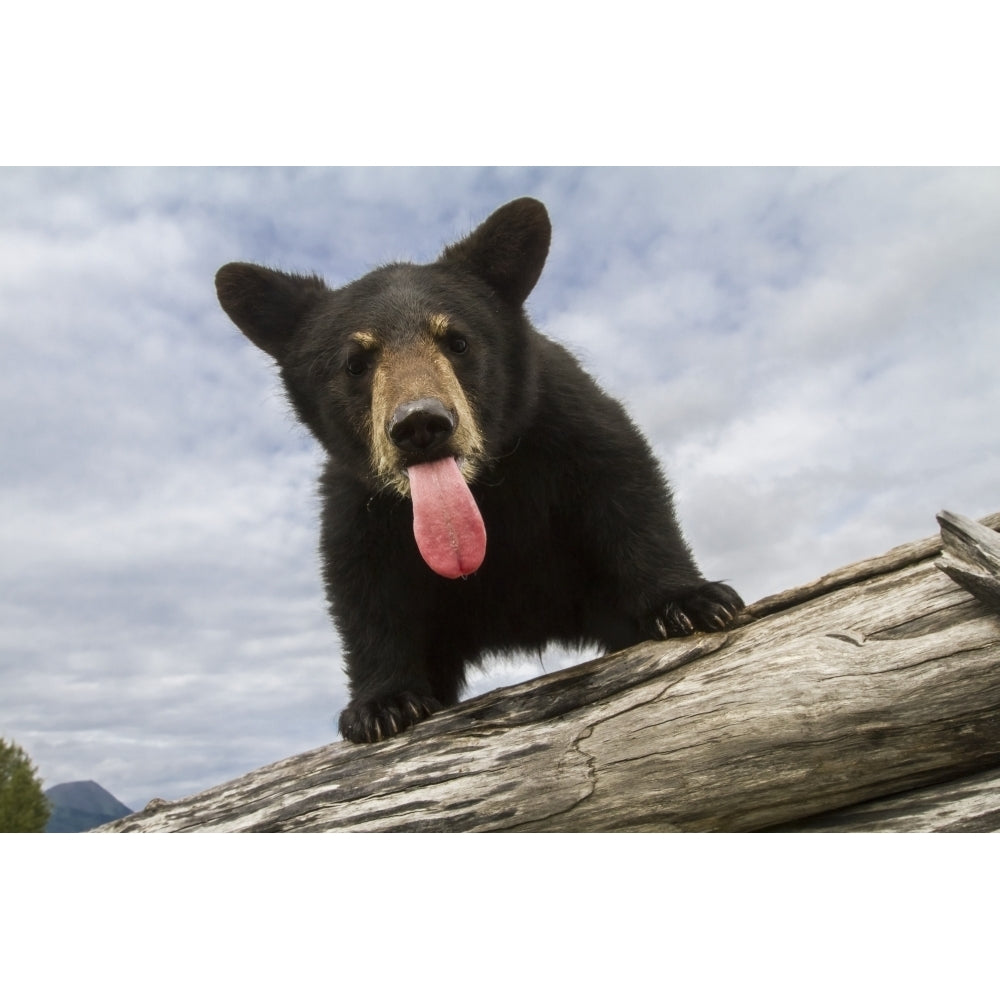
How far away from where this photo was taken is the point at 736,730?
3.81m

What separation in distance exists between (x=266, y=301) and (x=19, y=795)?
3.32 metres

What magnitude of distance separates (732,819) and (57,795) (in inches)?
153

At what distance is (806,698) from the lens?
12.4 ft

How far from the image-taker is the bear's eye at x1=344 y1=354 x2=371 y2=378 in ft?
14.9

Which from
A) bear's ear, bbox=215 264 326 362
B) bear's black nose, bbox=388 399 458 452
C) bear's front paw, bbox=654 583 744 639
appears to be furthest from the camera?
bear's ear, bbox=215 264 326 362

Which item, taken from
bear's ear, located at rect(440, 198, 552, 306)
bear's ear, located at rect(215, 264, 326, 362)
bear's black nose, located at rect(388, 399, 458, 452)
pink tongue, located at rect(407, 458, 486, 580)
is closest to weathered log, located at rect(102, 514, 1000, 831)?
pink tongue, located at rect(407, 458, 486, 580)

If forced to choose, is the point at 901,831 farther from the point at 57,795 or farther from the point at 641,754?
the point at 57,795

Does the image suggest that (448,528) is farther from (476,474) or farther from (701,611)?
(701,611)

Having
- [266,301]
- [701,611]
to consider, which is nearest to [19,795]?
[266,301]

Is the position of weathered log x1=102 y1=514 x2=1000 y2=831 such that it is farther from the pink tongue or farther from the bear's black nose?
the bear's black nose

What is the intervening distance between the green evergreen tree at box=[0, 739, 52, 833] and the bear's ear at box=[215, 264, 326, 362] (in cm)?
292

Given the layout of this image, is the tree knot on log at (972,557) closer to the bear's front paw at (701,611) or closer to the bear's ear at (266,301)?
the bear's front paw at (701,611)

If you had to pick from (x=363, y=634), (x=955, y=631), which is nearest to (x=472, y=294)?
(x=363, y=634)

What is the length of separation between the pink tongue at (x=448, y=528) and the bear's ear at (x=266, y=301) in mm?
1490
